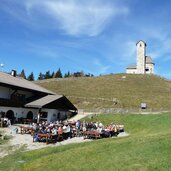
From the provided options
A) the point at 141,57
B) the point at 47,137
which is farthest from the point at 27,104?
the point at 141,57

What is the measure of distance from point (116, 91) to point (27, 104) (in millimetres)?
43838

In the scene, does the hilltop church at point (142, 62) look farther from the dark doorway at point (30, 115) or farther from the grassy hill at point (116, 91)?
the dark doorway at point (30, 115)

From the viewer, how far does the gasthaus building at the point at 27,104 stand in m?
45.1

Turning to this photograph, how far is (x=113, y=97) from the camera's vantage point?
7944 centimetres

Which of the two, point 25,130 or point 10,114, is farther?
point 10,114

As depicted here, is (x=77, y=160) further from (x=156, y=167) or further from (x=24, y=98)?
(x=24, y=98)

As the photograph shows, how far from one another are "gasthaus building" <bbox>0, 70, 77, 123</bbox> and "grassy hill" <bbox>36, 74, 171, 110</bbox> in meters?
13.8

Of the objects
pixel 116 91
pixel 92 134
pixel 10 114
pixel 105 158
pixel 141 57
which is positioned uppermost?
pixel 141 57

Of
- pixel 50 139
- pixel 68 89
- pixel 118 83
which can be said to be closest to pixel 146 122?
pixel 50 139

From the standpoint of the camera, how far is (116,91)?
3472 inches

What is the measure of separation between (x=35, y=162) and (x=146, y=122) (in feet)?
71.5

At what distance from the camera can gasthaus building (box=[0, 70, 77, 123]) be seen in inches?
1775

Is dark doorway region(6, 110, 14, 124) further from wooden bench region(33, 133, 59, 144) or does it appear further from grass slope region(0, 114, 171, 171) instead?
grass slope region(0, 114, 171, 171)

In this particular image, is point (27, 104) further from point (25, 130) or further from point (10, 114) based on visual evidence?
point (25, 130)
